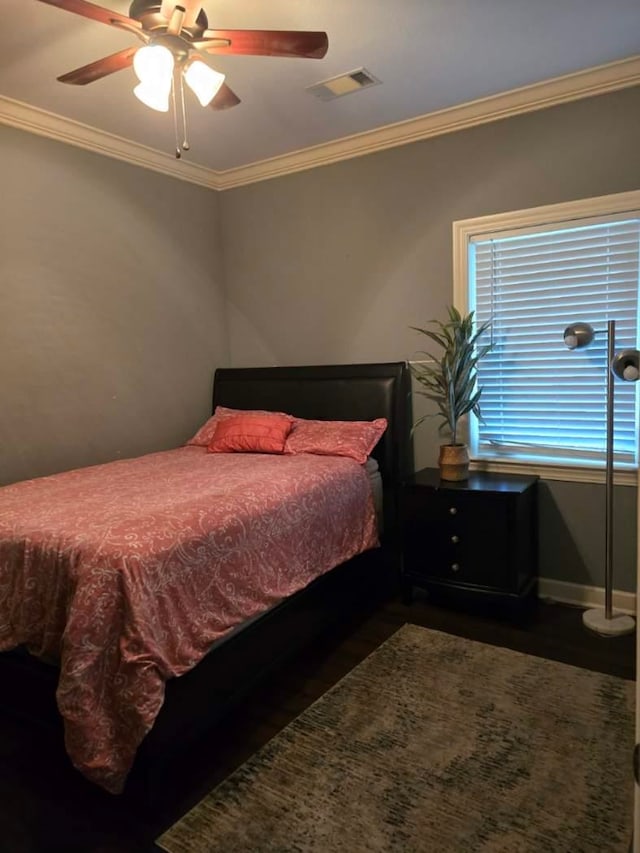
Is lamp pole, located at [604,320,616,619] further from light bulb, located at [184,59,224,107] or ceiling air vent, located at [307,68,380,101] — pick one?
light bulb, located at [184,59,224,107]

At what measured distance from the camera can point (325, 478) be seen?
2846 millimetres

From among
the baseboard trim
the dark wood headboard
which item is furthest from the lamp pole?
the dark wood headboard

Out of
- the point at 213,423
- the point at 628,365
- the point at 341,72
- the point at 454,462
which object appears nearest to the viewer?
the point at 628,365

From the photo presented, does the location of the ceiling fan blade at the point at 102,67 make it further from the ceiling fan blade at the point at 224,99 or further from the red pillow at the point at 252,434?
the red pillow at the point at 252,434

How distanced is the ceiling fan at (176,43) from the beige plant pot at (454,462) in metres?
1.94

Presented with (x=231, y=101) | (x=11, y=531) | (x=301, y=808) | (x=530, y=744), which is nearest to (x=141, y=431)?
(x=11, y=531)

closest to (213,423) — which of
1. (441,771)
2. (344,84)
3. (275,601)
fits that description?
(275,601)

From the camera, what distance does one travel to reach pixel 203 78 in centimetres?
209

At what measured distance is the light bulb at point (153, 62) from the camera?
6.30 feet

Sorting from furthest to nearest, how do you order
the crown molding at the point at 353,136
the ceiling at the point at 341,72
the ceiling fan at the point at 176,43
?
the crown molding at the point at 353,136
the ceiling at the point at 341,72
the ceiling fan at the point at 176,43

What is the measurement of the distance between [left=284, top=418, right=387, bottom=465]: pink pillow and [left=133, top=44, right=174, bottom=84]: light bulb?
195cm

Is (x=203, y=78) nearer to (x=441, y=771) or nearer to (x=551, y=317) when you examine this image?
(x=551, y=317)

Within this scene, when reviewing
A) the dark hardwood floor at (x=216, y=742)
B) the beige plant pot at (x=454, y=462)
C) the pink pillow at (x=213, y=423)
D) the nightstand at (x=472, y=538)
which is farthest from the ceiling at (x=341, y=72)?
the dark hardwood floor at (x=216, y=742)

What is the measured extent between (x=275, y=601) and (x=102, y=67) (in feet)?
6.96
